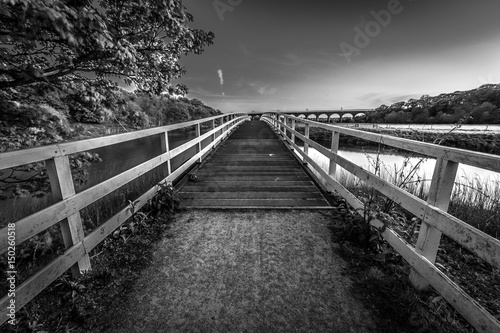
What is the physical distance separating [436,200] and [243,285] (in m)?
1.88

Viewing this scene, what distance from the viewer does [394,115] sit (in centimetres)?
6862

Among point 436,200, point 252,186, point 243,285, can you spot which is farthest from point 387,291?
point 252,186

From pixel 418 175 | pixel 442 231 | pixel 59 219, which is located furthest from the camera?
pixel 418 175

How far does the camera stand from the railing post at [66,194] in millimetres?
1847

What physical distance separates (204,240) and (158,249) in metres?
0.56

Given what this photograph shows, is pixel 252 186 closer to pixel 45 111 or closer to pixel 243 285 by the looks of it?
pixel 243 285

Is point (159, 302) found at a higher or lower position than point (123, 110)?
lower

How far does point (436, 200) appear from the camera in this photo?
1.87 metres

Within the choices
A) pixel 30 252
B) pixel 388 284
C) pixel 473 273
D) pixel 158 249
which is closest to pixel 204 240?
Answer: pixel 158 249

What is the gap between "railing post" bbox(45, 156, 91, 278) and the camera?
1847 mm

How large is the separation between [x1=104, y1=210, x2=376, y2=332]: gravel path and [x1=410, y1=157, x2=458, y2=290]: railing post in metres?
0.72

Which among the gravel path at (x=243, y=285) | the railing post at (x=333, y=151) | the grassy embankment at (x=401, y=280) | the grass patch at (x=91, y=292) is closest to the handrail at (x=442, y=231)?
the grassy embankment at (x=401, y=280)

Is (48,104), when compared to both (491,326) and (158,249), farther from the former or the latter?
(491,326)

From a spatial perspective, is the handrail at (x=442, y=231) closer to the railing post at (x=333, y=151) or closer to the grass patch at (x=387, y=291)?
the grass patch at (x=387, y=291)
